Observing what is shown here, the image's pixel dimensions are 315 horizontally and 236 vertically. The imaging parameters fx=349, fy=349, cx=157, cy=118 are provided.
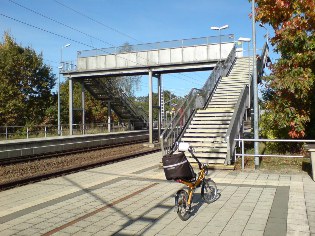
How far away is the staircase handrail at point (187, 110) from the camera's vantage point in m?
14.3

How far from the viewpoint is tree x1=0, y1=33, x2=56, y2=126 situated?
3256cm

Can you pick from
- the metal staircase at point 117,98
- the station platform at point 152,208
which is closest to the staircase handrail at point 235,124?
the station platform at point 152,208

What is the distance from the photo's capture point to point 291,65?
43.1ft

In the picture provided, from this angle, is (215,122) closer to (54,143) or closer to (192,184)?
(192,184)

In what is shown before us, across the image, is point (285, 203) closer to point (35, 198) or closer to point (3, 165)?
point (35, 198)

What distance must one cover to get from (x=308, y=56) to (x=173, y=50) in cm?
1464

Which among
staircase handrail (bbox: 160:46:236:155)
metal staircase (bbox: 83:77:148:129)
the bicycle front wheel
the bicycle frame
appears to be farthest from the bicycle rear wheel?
metal staircase (bbox: 83:77:148:129)

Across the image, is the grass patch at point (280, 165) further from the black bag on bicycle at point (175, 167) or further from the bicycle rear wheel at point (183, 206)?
the black bag on bicycle at point (175, 167)

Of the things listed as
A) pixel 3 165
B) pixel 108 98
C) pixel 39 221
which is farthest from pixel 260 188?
pixel 108 98

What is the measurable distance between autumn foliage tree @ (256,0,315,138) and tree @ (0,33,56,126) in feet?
84.6

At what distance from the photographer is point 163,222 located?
20.5ft

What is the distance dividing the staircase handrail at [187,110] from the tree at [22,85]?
21.0m

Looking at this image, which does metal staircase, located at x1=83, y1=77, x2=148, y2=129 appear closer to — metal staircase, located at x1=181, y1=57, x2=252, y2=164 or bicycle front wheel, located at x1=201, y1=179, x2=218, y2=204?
metal staircase, located at x1=181, y1=57, x2=252, y2=164

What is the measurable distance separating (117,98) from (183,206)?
2842 centimetres
